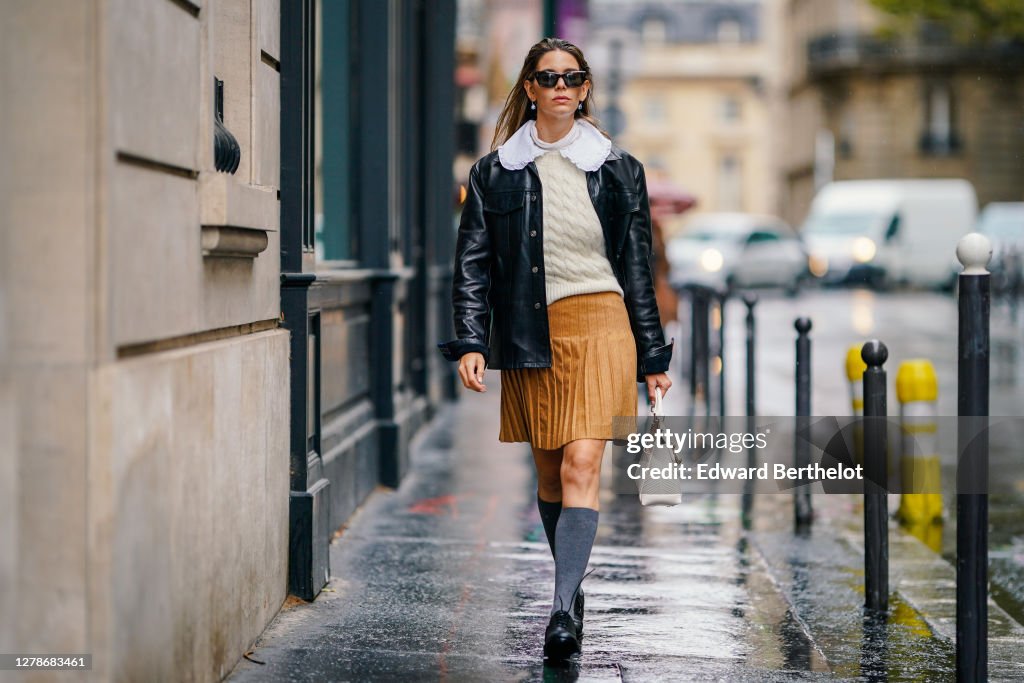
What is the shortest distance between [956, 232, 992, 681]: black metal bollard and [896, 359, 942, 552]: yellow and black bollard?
344cm

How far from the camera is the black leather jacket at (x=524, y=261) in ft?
16.4

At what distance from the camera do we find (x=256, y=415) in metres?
5.00

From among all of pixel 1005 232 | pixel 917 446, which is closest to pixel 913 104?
pixel 1005 232

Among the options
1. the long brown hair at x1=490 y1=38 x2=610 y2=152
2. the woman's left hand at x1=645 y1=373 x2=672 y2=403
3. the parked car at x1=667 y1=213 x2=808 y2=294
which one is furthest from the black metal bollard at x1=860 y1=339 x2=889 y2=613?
the parked car at x1=667 y1=213 x2=808 y2=294

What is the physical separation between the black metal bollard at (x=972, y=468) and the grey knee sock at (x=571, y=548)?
44.7 inches

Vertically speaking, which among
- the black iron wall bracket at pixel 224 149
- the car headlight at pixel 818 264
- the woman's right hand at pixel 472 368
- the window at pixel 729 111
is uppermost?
the window at pixel 729 111

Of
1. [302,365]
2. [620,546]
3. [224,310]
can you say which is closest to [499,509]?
[620,546]

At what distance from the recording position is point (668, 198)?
17.2 meters

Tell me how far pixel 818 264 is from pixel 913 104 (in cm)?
2617

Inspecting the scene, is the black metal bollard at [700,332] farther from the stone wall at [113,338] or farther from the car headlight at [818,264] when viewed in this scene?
the car headlight at [818,264]

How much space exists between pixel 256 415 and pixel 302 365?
803mm

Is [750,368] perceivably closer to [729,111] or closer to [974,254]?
[974,254]

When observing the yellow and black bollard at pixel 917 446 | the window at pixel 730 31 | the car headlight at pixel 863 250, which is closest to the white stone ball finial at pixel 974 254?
the yellow and black bollard at pixel 917 446

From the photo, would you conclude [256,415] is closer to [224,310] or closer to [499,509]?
[224,310]
